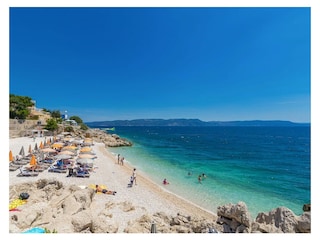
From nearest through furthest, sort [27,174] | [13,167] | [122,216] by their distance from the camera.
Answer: [122,216] → [27,174] → [13,167]

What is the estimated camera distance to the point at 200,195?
527 inches

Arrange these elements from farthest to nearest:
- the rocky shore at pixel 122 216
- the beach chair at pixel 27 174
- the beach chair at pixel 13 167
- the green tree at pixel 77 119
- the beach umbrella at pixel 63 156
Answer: the green tree at pixel 77 119 → the beach umbrella at pixel 63 156 → the beach chair at pixel 13 167 → the beach chair at pixel 27 174 → the rocky shore at pixel 122 216

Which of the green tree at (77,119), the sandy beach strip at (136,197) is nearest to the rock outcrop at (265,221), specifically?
the sandy beach strip at (136,197)

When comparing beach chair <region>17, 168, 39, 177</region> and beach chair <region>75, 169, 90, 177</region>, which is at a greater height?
beach chair <region>17, 168, 39, 177</region>

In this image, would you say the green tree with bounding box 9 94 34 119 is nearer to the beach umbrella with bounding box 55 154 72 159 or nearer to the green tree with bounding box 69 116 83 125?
the beach umbrella with bounding box 55 154 72 159

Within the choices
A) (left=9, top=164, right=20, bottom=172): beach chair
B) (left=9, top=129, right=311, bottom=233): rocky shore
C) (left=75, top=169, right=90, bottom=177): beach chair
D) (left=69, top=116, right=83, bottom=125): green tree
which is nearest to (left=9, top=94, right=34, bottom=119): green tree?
(left=9, top=164, right=20, bottom=172): beach chair

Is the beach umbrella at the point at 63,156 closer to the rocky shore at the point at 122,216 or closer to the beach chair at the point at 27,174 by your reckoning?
the beach chair at the point at 27,174

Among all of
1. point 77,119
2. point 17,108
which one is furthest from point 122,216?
point 77,119

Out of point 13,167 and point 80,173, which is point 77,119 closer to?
point 13,167
